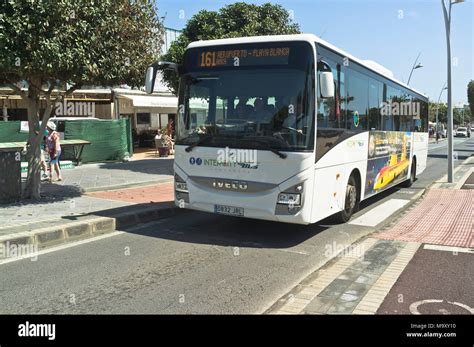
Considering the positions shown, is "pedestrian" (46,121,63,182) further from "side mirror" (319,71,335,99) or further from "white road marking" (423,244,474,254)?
"white road marking" (423,244,474,254)

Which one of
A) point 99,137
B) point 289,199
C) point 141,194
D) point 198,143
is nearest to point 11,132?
point 99,137

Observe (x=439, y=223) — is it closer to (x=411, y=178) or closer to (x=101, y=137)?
(x=411, y=178)

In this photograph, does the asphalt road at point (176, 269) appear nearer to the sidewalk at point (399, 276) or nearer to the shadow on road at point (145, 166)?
the sidewalk at point (399, 276)

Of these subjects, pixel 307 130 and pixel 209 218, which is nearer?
pixel 307 130

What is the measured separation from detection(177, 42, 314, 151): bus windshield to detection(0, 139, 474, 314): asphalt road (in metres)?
1.62

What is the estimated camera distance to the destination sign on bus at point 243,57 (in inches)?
269

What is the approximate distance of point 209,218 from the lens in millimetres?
9242

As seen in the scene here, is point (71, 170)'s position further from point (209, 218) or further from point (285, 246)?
point (285, 246)

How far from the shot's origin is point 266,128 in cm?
688
